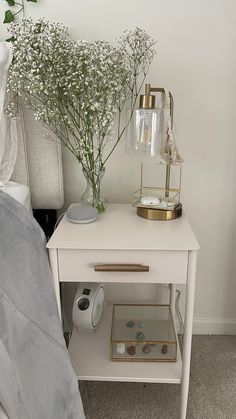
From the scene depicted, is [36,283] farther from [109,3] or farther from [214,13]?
[214,13]

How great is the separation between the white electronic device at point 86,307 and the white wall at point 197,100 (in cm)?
37

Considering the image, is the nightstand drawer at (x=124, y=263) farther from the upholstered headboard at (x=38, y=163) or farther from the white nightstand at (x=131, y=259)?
the upholstered headboard at (x=38, y=163)

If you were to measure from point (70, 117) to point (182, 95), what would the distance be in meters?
0.44

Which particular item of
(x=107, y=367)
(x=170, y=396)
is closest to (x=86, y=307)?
(x=107, y=367)

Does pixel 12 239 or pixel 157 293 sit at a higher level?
pixel 12 239

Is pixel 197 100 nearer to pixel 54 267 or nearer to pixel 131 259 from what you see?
pixel 131 259

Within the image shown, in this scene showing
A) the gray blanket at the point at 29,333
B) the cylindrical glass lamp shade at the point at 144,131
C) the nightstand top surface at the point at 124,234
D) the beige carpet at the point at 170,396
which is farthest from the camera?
the beige carpet at the point at 170,396

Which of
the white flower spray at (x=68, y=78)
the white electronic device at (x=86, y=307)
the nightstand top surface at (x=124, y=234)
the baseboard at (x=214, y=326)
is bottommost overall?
the baseboard at (x=214, y=326)

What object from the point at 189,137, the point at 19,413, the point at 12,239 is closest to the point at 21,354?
the point at 19,413

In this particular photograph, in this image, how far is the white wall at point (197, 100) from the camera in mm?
1233

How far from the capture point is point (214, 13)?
4.01 feet

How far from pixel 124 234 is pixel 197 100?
24.3 inches

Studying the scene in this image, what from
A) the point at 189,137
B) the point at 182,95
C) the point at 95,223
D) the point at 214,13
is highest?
the point at 214,13

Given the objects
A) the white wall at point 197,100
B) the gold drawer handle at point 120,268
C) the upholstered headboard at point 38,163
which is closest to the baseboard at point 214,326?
the white wall at point 197,100
